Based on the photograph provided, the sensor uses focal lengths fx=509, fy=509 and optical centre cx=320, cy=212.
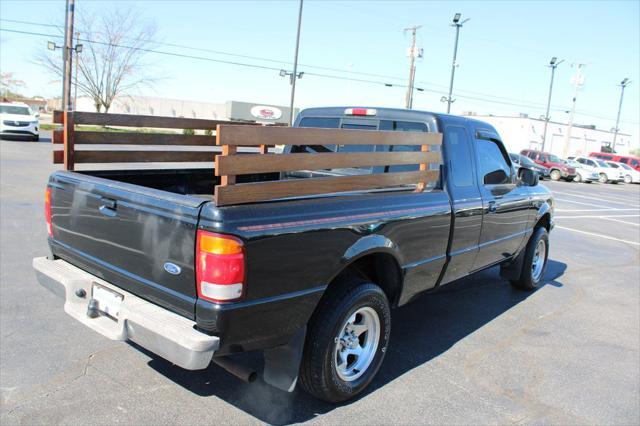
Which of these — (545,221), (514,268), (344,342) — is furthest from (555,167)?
(344,342)

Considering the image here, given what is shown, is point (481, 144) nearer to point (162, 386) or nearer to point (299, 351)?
point (299, 351)

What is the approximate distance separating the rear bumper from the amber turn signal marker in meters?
0.44

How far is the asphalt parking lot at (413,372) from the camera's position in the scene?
10.3 feet

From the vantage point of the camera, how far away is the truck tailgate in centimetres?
264

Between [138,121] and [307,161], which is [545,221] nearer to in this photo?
[307,161]

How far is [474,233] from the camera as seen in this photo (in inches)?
177

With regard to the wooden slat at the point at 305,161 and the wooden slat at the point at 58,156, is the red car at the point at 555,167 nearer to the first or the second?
the wooden slat at the point at 305,161

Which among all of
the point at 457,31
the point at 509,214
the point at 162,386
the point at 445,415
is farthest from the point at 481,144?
the point at 457,31

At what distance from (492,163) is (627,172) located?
39.7 m

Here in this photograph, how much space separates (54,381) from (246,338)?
153 centimetres

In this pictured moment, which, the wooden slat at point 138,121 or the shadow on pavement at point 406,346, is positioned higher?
the wooden slat at point 138,121

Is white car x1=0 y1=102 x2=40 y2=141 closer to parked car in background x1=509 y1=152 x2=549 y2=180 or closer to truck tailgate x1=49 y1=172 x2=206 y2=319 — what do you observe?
truck tailgate x1=49 y1=172 x2=206 y2=319

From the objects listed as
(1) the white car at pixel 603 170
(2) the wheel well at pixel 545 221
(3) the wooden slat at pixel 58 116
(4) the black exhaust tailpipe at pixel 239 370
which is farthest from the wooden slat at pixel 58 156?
(1) the white car at pixel 603 170

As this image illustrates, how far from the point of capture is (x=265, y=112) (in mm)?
63156
